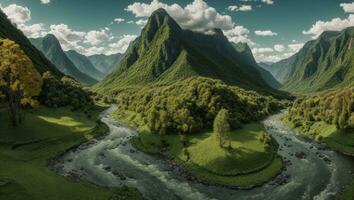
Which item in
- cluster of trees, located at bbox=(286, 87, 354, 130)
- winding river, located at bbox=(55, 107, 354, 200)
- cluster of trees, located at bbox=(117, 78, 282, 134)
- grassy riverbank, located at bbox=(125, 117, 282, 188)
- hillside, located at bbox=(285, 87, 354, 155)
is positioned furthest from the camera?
cluster of trees, located at bbox=(286, 87, 354, 130)

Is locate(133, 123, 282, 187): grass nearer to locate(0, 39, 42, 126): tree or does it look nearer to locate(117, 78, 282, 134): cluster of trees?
A: locate(117, 78, 282, 134): cluster of trees

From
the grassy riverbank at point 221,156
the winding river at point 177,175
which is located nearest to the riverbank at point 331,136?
the winding river at point 177,175

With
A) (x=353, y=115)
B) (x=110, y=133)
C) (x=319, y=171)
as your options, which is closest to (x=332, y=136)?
(x=353, y=115)

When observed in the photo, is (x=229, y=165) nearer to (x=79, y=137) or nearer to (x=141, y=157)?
(x=141, y=157)

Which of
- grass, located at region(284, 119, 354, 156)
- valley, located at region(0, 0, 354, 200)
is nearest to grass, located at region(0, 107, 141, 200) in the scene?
valley, located at region(0, 0, 354, 200)

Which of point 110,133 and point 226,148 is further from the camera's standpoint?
point 110,133

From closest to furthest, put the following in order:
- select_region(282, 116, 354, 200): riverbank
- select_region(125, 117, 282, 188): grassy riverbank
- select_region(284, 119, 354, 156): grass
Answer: select_region(125, 117, 282, 188): grassy riverbank
select_region(282, 116, 354, 200): riverbank
select_region(284, 119, 354, 156): grass

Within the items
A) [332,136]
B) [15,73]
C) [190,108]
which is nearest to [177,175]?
[190,108]
